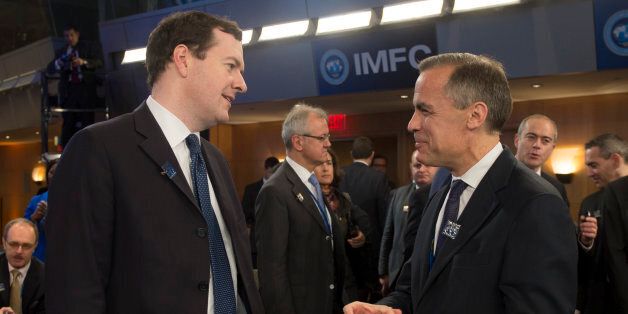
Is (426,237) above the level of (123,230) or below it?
below

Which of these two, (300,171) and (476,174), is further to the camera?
(300,171)

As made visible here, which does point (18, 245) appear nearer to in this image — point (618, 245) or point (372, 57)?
point (618, 245)

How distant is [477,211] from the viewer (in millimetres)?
1632

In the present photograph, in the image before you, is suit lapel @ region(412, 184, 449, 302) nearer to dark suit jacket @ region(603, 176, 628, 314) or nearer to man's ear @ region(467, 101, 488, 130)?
man's ear @ region(467, 101, 488, 130)

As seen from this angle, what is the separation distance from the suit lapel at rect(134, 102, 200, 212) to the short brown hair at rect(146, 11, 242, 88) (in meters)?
0.17

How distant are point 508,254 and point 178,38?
3.63ft

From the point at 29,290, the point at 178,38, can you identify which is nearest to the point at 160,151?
the point at 178,38

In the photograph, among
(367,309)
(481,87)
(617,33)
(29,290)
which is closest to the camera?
(481,87)

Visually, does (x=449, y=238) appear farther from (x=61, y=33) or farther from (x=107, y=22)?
(x=61, y=33)

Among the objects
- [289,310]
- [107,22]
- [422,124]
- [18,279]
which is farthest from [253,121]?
[422,124]

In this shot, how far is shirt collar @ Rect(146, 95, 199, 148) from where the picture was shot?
1780 mm

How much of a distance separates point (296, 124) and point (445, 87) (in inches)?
71.2

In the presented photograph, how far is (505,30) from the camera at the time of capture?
23.4ft

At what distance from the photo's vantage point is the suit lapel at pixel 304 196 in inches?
128
